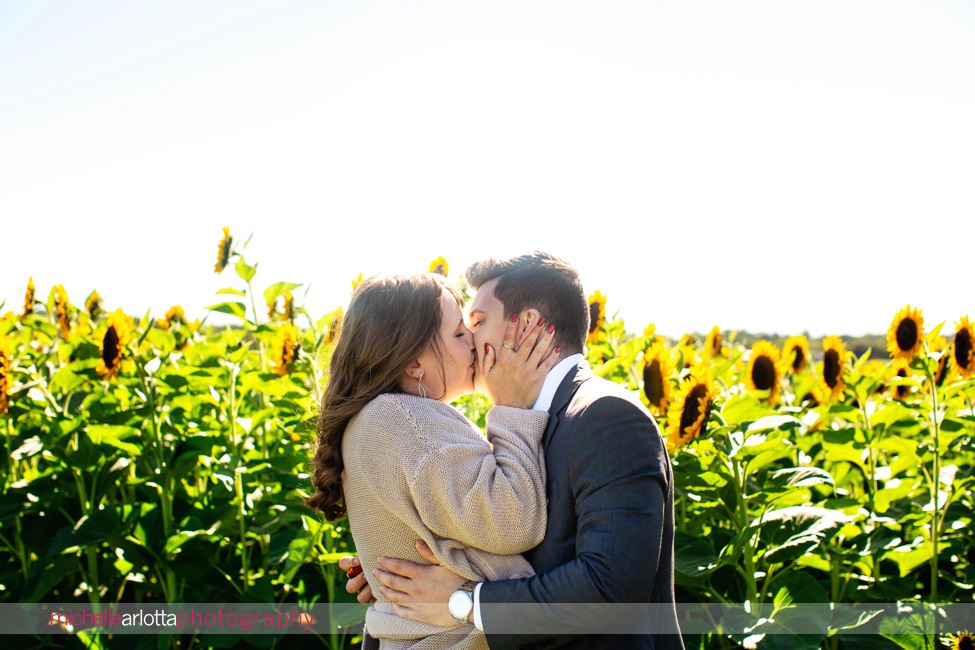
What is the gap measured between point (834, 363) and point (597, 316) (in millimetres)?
1196

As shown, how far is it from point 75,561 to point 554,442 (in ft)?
9.73

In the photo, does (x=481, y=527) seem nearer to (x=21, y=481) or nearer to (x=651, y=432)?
(x=651, y=432)

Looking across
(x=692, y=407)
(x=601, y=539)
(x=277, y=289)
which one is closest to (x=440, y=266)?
(x=277, y=289)

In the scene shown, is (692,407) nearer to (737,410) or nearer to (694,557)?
(737,410)

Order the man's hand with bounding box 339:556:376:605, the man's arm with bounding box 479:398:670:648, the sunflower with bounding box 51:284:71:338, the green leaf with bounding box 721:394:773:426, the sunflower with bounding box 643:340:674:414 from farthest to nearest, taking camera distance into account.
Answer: the sunflower with bounding box 51:284:71:338
the sunflower with bounding box 643:340:674:414
the green leaf with bounding box 721:394:773:426
the man's hand with bounding box 339:556:376:605
the man's arm with bounding box 479:398:670:648

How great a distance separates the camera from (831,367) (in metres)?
4.20

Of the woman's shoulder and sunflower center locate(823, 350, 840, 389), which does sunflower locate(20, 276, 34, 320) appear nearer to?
the woman's shoulder

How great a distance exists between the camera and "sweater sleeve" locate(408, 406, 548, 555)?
1.89 m

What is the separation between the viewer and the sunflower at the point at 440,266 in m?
3.83

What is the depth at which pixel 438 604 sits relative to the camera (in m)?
2.00

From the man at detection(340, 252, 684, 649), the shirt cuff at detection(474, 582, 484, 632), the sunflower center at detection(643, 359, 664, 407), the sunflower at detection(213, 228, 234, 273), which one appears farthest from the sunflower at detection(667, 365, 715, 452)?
the sunflower at detection(213, 228, 234, 273)

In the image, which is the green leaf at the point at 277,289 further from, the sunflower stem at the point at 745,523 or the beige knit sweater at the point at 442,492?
the sunflower stem at the point at 745,523

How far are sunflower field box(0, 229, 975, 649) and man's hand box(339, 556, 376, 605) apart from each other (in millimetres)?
487

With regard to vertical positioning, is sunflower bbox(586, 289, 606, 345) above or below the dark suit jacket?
above
